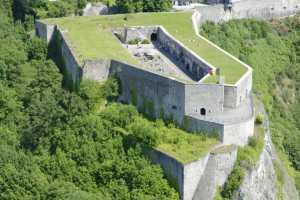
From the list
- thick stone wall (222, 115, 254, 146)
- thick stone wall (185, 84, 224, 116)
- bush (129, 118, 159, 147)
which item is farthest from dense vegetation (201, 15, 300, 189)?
bush (129, 118, 159, 147)

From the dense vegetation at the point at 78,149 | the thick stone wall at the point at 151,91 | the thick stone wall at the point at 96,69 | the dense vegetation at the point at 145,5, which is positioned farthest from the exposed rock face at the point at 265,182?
the dense vegetation at the point at 145,5

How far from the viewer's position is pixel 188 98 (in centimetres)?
5203

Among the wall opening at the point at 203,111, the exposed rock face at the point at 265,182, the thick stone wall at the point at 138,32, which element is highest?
the thick stone wall at the point at 138,32

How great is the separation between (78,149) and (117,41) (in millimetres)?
15834

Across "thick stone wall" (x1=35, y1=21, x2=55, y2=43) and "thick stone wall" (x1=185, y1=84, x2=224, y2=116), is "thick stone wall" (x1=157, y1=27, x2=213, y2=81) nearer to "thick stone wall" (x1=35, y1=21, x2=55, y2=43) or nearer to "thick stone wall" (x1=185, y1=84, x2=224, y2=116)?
"thick stone wall" (x1=185, y1=84, x2=224, y2=116)

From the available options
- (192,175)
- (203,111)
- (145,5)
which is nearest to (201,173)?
(192,175)

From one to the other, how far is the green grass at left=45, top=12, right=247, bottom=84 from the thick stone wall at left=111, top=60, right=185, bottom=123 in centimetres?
211

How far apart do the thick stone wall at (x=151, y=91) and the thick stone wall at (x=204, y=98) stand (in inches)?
21.3

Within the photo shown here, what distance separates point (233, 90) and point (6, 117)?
21.8 meters

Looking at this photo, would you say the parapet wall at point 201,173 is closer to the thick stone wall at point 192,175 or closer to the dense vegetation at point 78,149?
the thick stone wall at point 192,175

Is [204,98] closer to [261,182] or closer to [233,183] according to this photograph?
[233,183]

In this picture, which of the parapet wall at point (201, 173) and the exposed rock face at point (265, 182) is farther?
the exposed rock face at point (265, 182)

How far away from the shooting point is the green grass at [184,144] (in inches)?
1957

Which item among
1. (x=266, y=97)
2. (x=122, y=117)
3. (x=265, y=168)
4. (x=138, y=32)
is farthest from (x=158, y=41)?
(x=265, y=168)
